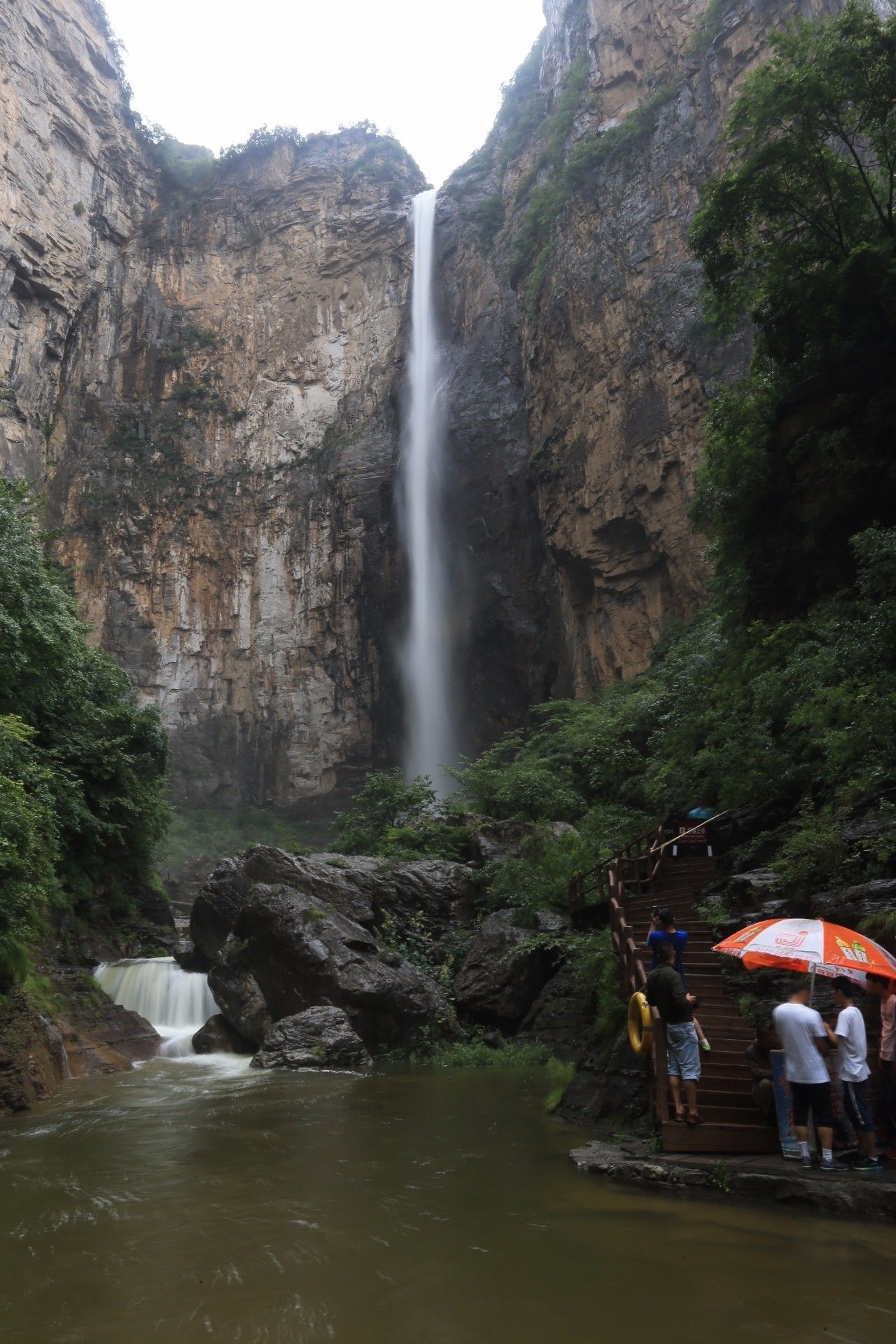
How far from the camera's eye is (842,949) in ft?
18.6

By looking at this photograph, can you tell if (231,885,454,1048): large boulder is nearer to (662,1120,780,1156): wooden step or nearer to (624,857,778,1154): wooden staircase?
(624,857,778,1154): wooden staircase

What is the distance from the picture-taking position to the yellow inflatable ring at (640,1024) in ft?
22.4

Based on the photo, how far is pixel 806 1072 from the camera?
226 inches

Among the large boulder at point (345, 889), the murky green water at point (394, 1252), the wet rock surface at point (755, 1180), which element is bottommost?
the murky green water at point (394, 1252)

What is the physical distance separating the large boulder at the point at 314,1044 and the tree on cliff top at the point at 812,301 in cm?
1049

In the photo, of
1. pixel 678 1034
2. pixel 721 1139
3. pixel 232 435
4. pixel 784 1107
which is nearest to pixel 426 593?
pixel 232 435

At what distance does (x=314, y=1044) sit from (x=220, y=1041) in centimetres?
305

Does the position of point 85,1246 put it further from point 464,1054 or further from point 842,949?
point 464,1054

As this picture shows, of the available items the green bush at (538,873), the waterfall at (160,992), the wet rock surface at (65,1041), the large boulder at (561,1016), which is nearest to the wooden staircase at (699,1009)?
the large boulder at (561,1016)

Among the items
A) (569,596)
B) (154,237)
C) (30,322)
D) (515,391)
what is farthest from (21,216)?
(569,596)

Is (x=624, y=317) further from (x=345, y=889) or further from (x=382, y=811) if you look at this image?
(x=345, y=889)

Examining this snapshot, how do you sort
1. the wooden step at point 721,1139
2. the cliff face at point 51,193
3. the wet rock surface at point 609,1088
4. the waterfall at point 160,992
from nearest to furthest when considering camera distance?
the wooden step at point 721,1139, the wet rock surface at point 609,1088, the waterfall at point 160,992, the cliff face at point 51,193

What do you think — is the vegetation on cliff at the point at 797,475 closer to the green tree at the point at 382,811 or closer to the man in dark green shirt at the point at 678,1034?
the man in dark green shirt at the point at 678,1034

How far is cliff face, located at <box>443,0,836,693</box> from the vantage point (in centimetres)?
2788
